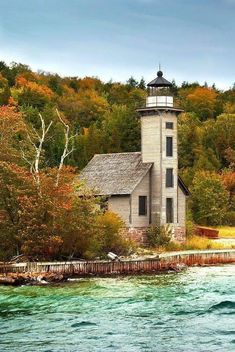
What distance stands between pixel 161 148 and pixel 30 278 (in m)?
18.3

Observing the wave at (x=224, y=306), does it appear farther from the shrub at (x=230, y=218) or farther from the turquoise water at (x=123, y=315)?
the shrub at (x=230, y=218)

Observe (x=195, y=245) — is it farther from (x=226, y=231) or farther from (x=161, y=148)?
(x=226, y=231)

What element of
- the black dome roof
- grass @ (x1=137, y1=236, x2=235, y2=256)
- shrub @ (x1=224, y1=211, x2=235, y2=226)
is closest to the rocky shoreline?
grass @ (x1=137, y1=236, x2=235, y2=256)

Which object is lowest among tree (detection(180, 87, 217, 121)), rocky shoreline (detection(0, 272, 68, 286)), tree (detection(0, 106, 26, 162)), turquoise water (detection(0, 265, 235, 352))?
turquoise water (detection(0, 265, 235, 352))

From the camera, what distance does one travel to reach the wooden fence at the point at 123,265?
3919 centimetres

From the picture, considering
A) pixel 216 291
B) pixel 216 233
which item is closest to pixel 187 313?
pixel 216 291

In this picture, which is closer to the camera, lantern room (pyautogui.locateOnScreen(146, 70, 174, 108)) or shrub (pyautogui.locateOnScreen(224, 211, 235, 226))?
lantern room (pyautogui.locateOnScreen(146, 70, 174, 108))

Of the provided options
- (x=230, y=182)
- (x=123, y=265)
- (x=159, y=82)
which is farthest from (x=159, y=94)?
(x=230, y=182)

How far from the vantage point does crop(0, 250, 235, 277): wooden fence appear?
129 feet

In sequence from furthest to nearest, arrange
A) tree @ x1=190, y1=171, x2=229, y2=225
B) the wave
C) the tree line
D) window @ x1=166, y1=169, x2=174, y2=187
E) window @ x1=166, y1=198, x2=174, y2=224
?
tree @ x1=190, y1=171, x2=229, y2=225 < window @ x1=166, y1=198, x2=174, y2=224 < window @ x1=166, y1=169, x2=174, y2=187 < the tree line < the wave

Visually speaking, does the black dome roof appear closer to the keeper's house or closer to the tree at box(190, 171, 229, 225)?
the keeper's house

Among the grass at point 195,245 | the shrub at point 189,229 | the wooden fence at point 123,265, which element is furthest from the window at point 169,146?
the wooden fence at point 123,265

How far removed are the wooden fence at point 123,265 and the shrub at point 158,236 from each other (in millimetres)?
4972

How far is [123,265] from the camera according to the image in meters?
41.8
